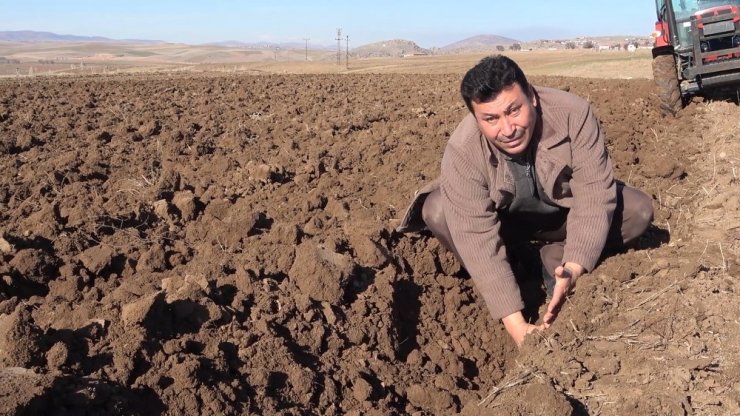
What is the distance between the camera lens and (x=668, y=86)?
8.27 metres

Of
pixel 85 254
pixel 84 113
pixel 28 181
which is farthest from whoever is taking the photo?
pixel 84 113

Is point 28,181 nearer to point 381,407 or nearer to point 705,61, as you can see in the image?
point 381,407

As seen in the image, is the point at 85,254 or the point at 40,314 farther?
the point at 85,254

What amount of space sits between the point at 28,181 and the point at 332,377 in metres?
3.60

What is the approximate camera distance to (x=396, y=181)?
18.0 ft

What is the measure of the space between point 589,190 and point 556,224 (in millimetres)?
511

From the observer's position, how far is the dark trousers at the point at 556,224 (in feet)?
12.1

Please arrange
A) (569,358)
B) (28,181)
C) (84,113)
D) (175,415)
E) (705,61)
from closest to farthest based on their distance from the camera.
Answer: (175,415) → (569,358) → (28,181) → (705,61) → (84,113)

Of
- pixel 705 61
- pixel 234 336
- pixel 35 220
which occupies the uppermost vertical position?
pixel 705 61

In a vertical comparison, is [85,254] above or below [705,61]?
below

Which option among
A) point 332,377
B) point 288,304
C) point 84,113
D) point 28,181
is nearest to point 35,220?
point 28,181

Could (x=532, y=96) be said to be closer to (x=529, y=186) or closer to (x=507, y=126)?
(x=507, y=126)

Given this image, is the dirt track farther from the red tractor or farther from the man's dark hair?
the red tractor

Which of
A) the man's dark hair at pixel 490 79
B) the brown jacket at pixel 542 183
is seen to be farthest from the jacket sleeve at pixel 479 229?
the man's dark hair at pixel 490 79
